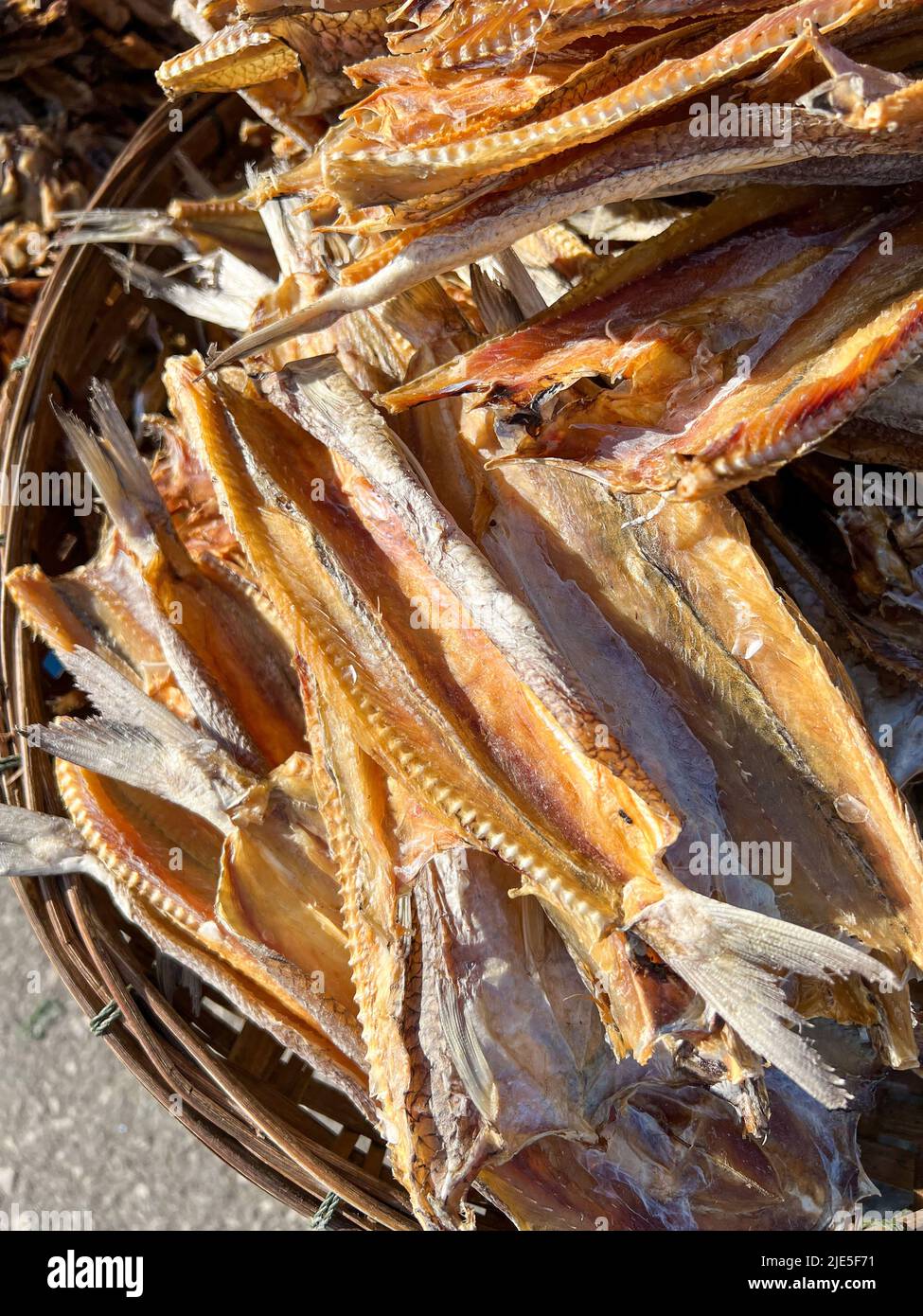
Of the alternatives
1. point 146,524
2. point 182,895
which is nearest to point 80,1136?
point 182,895

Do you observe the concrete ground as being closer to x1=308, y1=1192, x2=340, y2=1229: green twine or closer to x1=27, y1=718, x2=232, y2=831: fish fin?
x1=308, y1=1192, x2=340, y2=1229: green twine

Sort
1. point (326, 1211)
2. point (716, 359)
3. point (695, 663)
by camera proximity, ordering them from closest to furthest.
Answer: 1. point (716, 359)
2. point (695, 663)
3. point (326, 1211)

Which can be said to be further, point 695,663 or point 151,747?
point 151,747

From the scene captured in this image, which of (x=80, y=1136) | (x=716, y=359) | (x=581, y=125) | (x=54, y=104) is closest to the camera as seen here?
(x=581, y=125)

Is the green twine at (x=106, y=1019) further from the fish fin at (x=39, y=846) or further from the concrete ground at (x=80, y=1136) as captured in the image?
the concrete ground at (x=80, y=1136)

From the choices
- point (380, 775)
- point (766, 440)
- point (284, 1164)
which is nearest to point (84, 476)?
point (380, 775)

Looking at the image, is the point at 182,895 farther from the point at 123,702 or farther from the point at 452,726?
the point at 452,726
